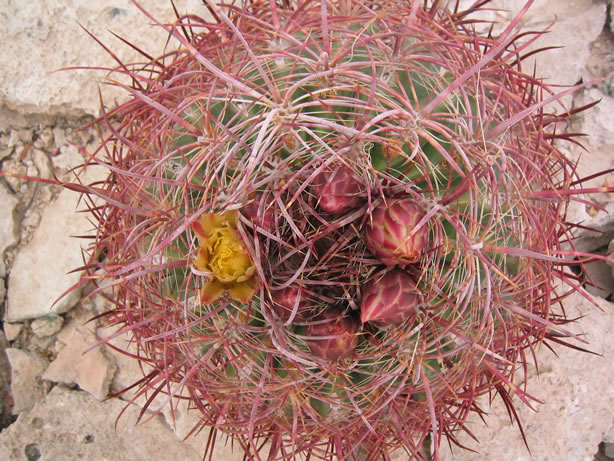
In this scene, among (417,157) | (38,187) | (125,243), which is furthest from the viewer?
(38,187)

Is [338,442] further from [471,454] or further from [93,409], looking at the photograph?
[93,409]

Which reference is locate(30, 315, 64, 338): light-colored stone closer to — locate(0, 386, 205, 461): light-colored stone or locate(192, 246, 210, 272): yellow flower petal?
locate(0, 386, 205, 461): light-colored stone

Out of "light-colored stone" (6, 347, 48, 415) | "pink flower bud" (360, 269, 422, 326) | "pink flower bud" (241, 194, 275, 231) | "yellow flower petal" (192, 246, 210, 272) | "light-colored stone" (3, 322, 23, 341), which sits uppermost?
"pink flower bud" (241, 194, 275, 231)

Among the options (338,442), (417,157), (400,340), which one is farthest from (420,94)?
(338,442)

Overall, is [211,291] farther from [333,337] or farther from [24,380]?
[24,380]

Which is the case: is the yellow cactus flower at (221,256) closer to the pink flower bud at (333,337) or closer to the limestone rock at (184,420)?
the pink flower bud at (333,337)

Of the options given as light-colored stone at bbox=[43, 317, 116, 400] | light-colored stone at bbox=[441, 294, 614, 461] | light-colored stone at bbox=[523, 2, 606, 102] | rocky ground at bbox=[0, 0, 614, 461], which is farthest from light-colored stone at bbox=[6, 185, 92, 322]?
light-colored stone at bbox=[523, 2, 606, 102]

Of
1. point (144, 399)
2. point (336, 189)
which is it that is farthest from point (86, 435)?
point (336, 189)
